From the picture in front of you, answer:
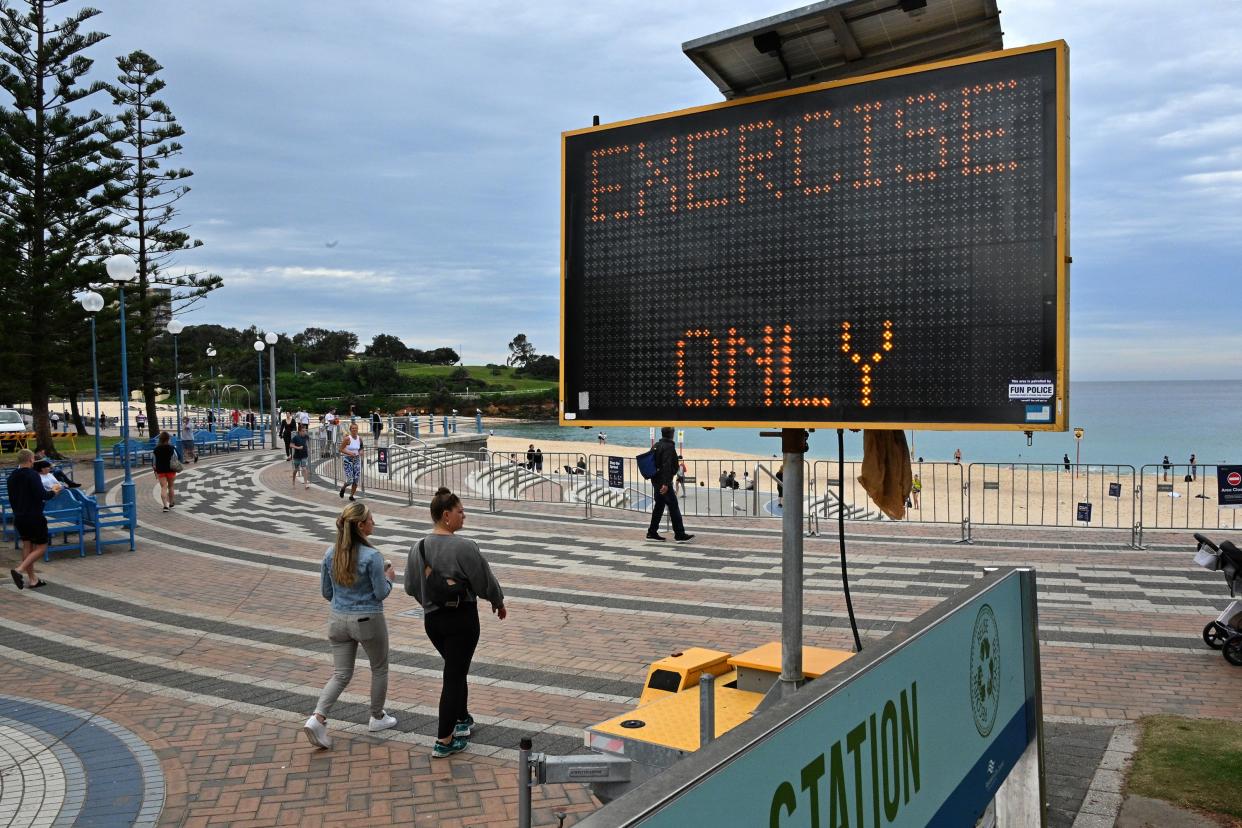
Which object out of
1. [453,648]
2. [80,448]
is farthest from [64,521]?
[80,448]

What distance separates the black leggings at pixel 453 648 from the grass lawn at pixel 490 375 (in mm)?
105936

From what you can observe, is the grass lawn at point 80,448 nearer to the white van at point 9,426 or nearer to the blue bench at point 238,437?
the white van at point 9,426

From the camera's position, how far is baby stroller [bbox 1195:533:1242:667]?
25.8 ft

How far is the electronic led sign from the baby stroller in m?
5.97

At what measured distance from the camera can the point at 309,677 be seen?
763 cm

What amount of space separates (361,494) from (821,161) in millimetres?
19228

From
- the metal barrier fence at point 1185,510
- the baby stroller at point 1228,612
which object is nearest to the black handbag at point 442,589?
the baby stroller at point 1228,612

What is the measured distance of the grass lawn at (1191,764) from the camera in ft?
16.5

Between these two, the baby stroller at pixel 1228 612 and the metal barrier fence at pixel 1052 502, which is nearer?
the baby stroller at pixel 1228 612

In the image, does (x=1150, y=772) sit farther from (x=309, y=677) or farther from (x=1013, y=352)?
(x=309, y=677)

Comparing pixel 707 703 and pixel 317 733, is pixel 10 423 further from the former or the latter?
pixel 707 703

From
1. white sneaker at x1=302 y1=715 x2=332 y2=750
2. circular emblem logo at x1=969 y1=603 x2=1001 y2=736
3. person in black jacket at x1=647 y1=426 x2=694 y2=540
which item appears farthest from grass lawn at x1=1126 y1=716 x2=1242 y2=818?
person in black jacket at x1=647 y1=426 x2=694 y2=540

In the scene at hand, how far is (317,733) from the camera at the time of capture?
5867 mm

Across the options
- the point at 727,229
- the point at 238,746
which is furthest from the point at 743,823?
the point at 238,746
